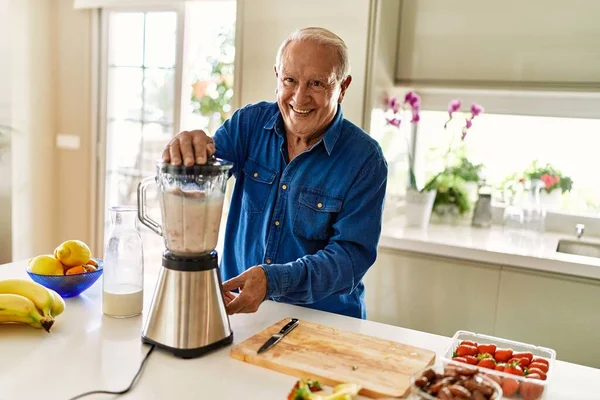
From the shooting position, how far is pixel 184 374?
106cm

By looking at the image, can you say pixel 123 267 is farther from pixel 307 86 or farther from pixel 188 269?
pixel 307 86

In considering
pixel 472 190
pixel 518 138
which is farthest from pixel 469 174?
pixel 518 138

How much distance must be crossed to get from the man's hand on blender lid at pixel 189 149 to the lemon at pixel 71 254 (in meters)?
0.41

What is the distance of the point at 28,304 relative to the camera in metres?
1.21

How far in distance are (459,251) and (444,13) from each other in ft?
3.24

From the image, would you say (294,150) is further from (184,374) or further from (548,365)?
(548,365)

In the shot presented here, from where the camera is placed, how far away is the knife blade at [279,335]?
3.80 ft

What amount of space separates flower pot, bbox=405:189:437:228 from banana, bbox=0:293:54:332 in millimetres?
1743

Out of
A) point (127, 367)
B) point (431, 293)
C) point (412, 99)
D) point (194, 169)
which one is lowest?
point (431, 293)

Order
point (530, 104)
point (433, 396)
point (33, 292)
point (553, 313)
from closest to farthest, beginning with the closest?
1. point (433, 396)
2. point (33, 292)
3. point (553, 313)
4. point (530, 104)

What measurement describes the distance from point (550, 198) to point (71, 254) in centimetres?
211

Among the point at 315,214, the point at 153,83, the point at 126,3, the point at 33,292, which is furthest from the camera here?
the point at 153,83

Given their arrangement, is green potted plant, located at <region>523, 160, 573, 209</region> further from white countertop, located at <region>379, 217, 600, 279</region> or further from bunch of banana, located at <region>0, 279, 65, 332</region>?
bunch of banana, located at <region>0, 279, 65, 332</region>

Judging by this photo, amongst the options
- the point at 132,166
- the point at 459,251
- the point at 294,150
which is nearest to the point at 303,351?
the point at 294,150
